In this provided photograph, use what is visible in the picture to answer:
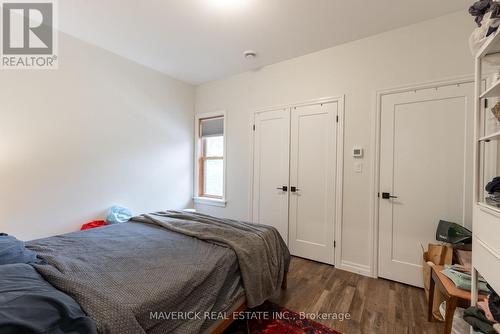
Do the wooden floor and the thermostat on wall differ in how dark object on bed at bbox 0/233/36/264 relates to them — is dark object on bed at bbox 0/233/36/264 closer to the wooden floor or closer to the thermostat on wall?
the wooden floor

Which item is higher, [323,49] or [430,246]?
[323,49]

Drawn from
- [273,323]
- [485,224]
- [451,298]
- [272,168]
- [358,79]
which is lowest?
[273,323]

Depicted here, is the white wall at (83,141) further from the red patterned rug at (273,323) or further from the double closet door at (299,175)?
the red patterned rug at (273,323)

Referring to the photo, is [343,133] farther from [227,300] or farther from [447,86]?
[227,300]

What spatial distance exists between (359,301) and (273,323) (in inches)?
35.2

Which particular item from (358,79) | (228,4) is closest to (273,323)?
(358,79)

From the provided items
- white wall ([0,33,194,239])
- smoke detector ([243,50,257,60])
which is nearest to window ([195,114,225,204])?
white wall ([0,33,194,239])

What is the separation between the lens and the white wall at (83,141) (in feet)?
7.56

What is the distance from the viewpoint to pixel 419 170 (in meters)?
2.33

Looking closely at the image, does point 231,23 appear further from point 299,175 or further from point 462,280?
point 462,280

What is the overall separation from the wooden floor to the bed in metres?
0.29

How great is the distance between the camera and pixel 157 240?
1819 mm

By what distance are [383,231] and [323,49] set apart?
94.3 inches

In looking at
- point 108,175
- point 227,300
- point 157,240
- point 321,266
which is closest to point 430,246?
point 321,266
